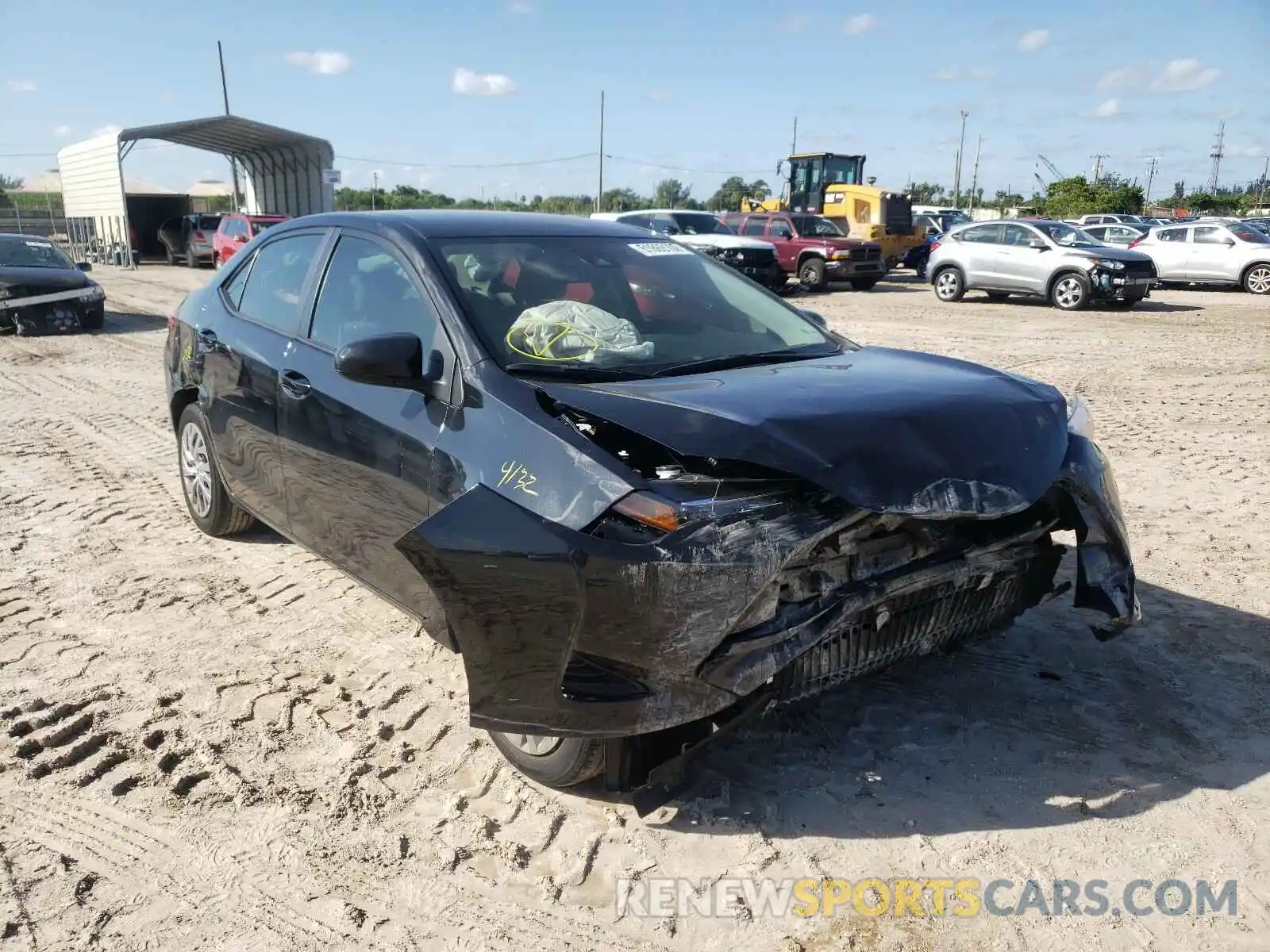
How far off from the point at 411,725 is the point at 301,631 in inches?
39.0

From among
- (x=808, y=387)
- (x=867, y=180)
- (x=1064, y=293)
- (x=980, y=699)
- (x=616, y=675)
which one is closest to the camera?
(x=616, y=675)

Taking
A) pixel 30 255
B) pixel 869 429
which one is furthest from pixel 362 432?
pixel 30 255

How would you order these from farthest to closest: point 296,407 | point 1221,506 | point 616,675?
point 1221,506
point 296,407
point 616,675

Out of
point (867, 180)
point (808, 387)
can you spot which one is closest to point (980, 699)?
point (808, 387)

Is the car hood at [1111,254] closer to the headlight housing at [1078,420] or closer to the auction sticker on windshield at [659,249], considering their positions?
the auction sticker on windshield at [659,249]

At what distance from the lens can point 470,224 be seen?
12.6ft

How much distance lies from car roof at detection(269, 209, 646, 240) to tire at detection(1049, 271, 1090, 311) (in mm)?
15350

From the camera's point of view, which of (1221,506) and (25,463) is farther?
(25,463)

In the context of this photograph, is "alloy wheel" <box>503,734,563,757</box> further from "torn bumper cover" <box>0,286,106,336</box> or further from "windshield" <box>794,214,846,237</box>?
"windshield" <box>794,214,846,237</box>

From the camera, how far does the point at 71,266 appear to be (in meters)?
14.4

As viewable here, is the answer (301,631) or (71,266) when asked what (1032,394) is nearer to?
(301,631)

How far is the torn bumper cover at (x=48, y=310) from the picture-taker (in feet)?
44.4

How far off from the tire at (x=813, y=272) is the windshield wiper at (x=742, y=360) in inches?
724

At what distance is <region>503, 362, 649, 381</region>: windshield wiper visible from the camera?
3.04 m
